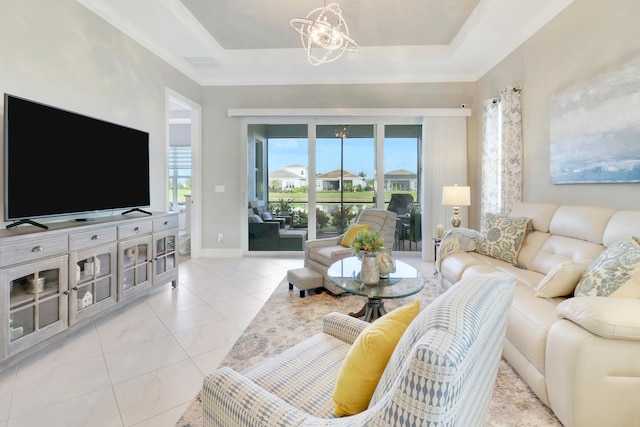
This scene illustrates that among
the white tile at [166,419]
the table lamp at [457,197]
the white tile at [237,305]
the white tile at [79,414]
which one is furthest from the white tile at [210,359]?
the table lamp at [457,197]

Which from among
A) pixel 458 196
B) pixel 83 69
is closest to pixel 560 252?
pixel 458 196

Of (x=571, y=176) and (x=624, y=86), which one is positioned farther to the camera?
(x=571, y=176)

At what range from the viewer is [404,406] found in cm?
53

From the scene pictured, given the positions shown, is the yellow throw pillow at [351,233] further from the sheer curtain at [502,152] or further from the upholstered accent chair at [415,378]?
the upholstered accent chair at [415,378]

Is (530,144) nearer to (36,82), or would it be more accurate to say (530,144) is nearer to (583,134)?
(583,134)

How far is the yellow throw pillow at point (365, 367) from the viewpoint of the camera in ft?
2.71

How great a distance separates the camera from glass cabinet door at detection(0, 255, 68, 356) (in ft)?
5.92

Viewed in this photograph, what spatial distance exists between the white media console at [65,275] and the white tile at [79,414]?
20.4 inches

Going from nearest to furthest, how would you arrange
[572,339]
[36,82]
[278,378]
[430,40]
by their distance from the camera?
[278,378]
[572,339]
[36,82]
[430,40]

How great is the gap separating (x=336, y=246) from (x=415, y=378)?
3.03m

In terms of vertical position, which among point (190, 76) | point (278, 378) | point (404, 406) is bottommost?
point (278, 378)

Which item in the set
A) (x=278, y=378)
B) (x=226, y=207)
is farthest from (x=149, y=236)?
(x=278, y=378)

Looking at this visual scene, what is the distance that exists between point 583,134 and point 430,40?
2307mm

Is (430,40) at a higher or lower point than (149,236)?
higher
